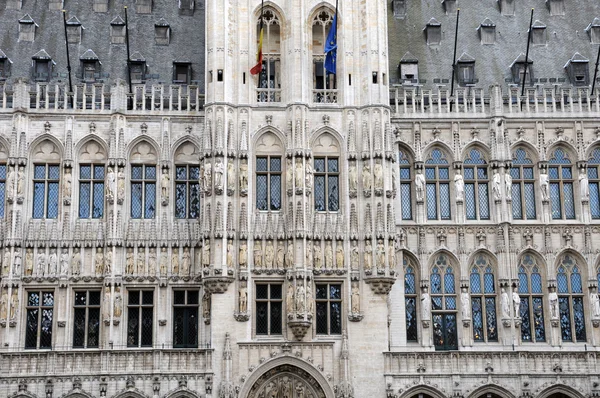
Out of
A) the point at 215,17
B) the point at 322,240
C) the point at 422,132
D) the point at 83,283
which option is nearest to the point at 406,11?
the point at 422,132

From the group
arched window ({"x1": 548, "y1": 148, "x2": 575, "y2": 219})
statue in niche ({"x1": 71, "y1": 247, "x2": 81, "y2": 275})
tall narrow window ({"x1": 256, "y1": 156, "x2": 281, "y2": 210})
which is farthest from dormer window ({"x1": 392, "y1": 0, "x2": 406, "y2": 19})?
statue in niche ({"x1": 71, "y1": 247, "x2": 81, "y2": 275})

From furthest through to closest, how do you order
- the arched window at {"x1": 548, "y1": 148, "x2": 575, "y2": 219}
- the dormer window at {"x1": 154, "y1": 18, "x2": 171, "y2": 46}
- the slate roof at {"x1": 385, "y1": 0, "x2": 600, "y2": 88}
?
the dormer window at {"x1": 154, "y1": 18, "x2": 171, "y2": 46}
the slate roof at {"x1": 385, "y1": 0, "x2": 600, "y2": 88}
the arched window at {"x1": 548, "y1": 148, "x2": 575, "y2": 219}

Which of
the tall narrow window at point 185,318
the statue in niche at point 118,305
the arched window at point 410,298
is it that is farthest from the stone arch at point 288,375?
the statue in niche at point 118,305

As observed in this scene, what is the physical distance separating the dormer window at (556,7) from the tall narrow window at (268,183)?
18.1 meters

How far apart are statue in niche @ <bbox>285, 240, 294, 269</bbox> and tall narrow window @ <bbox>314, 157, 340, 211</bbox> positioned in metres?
2.20

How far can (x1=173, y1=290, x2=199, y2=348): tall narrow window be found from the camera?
4144 centimetres

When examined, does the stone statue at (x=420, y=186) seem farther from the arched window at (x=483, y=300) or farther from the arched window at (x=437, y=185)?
the arched window at (x=483, y=300)

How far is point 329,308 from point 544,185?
11.5 metres

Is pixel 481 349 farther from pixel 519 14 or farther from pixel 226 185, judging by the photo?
pixel 519 14

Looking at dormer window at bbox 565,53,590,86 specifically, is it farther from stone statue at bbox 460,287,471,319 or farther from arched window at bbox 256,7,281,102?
arched window at bbox 256,7,281,102

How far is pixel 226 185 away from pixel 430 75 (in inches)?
490

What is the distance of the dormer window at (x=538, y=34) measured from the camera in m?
49.0

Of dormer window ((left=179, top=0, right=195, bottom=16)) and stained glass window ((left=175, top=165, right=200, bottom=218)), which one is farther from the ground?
dormer window ((left=179, top=0, right=195, bottom=16))

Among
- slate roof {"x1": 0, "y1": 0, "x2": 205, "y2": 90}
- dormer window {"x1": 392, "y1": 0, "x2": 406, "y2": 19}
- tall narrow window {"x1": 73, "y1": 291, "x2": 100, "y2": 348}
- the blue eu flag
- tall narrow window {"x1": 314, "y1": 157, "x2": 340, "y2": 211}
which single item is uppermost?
dormer window {"x1": 392, "y1": 0, "x2": 406, "y2": 19}
